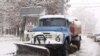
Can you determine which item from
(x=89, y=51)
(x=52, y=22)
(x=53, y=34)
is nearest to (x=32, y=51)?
(x=53, y=34)

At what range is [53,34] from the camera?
18562 mm

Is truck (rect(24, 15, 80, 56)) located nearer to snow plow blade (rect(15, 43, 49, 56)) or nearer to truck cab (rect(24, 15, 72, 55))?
truck cab (rect(24, 15, 72, 55))

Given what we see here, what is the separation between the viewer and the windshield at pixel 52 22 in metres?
20.8

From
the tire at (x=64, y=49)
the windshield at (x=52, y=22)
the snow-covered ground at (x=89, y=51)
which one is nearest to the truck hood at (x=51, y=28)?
the windshield at (x=52, y=22)

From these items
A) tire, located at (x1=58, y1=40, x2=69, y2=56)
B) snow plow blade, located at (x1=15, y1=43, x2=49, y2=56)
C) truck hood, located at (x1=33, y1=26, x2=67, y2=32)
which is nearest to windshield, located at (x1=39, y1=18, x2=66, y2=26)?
truck hood, located at (x1=33, y1=26, x2=67, y2=32)

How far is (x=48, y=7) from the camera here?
4588cm

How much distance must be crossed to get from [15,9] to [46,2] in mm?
4434

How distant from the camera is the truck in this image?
18297mm

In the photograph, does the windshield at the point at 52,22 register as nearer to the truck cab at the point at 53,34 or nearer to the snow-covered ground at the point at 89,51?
the truck cab at the point at 53,34

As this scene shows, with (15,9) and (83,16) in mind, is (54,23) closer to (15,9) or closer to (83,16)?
(15,9)

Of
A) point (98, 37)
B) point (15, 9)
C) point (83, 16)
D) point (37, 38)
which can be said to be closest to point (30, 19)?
point (15, 9)

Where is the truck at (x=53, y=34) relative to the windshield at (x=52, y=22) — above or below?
below

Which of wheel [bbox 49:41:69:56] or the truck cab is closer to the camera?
the truck cab

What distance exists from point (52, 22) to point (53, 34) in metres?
2.60
